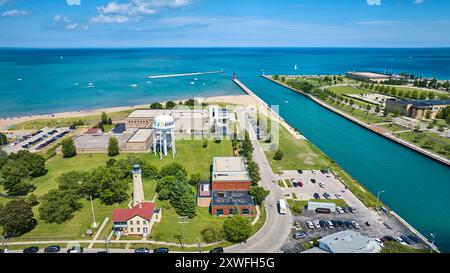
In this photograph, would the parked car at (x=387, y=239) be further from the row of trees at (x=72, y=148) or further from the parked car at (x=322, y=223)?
the row of trees at (x=72, y=148)

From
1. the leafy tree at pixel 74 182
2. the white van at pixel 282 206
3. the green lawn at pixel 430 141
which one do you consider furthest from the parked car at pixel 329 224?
the green lawn at pixel 430 141

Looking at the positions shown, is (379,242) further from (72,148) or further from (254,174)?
(72,148)

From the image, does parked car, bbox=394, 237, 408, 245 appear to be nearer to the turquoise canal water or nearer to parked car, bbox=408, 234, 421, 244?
parked car, bbox=408, 234, 421, 244

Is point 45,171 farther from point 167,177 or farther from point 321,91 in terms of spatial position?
point 321,91

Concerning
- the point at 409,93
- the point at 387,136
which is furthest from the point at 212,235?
the point at 409,93
